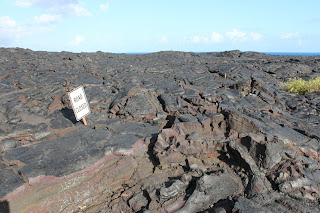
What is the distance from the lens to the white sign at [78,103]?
15.1 feet

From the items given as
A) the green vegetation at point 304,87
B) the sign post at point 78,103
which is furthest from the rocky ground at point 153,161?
the green vegetation at point 304,87

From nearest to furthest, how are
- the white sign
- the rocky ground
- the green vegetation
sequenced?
the rocky ground
the white sign
the green vegetation

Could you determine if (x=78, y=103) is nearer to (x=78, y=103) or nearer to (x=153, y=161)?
(x=78, y=103)

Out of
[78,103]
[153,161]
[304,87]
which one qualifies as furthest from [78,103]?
[304,87]

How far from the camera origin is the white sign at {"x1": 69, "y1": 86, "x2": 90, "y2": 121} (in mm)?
4594

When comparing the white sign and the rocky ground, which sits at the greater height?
the white sign

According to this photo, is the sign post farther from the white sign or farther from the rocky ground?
the rocky ground

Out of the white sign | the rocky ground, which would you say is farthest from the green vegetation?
the white sign

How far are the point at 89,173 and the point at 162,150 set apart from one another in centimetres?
121

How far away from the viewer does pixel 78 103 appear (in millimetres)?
4719

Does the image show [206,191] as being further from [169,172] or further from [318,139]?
[318,139]

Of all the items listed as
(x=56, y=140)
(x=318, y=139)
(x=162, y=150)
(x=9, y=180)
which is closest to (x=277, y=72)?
(x=318, y=139)

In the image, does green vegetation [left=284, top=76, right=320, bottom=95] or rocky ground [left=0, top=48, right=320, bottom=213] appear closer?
rocky ground [left=0, top=48, right=320, bottom=213]

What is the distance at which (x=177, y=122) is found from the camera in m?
4.72
